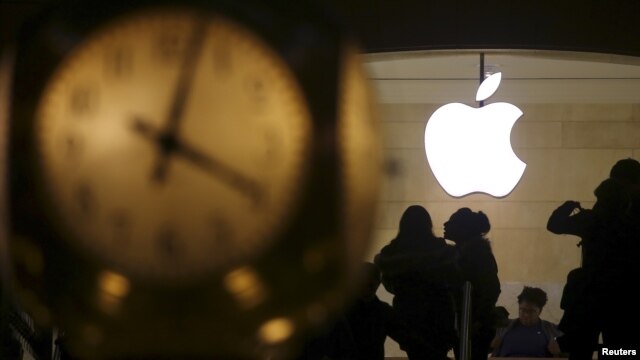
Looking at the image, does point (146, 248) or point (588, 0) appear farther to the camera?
point (588, 0)

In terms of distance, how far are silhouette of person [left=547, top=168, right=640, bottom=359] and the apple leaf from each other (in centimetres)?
100

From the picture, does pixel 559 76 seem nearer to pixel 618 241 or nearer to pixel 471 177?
pixel 471 177

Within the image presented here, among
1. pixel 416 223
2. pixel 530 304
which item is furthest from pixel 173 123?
pixel 530 304

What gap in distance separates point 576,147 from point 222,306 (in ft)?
28.3

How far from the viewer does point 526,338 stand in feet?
22.1

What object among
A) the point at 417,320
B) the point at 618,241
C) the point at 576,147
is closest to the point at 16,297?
the point at 417,320

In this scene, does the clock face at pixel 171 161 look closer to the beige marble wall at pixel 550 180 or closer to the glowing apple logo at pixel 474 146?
the glowing apple logo at pixel 474 146

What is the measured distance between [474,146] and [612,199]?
900mm

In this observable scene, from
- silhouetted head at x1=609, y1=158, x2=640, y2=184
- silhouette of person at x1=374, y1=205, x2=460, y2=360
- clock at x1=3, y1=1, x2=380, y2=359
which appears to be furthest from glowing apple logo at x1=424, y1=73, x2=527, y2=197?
clock at x1=3, y1=1, x2=380, y2=359

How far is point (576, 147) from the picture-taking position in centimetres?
900

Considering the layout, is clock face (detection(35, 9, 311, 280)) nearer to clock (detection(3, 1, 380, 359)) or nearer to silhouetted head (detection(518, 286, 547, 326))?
clock (detection(3, 1, 380, 359))

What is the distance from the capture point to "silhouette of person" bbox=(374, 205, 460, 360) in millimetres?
4461

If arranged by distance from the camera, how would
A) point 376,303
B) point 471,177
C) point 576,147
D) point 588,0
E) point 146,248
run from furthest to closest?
point 576,147, point 471,177, point 588,0, point 376,303, point 146,248

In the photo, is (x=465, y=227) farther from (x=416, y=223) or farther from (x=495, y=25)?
(x=416, y=223)
